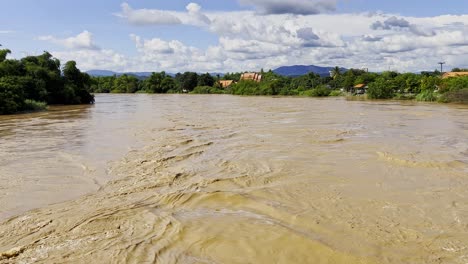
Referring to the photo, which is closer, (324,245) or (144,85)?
(324,245)

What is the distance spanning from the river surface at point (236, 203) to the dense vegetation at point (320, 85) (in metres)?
37.7

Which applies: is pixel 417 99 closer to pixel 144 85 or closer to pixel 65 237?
pixel 65 237

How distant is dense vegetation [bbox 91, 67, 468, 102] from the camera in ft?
158

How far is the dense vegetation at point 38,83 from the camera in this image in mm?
30641

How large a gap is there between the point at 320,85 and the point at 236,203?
72.4m

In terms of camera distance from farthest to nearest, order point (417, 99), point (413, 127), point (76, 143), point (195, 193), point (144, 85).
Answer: point (144, 85) < point (417, 99) < point (413, 127) < point (76, 143) < point (195, 193)

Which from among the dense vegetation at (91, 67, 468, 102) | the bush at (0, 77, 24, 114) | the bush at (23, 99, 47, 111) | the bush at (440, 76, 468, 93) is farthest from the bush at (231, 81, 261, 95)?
the bush at (0, 77, 24, 114)

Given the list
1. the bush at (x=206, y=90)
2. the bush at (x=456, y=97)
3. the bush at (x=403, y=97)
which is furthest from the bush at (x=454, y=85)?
the bush at (x=206, y=90)

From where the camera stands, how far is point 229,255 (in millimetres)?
4758

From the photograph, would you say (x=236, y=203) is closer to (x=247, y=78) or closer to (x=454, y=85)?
(x=454, y=85)

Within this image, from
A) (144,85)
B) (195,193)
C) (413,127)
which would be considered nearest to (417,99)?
(413,127)

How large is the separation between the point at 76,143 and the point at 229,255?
11097 mm

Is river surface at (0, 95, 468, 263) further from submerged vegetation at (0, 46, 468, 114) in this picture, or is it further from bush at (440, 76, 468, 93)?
bush at (440, 76, 468, 93)

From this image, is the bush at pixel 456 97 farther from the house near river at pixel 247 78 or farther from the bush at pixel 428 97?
the house near river at pixel 247 78
